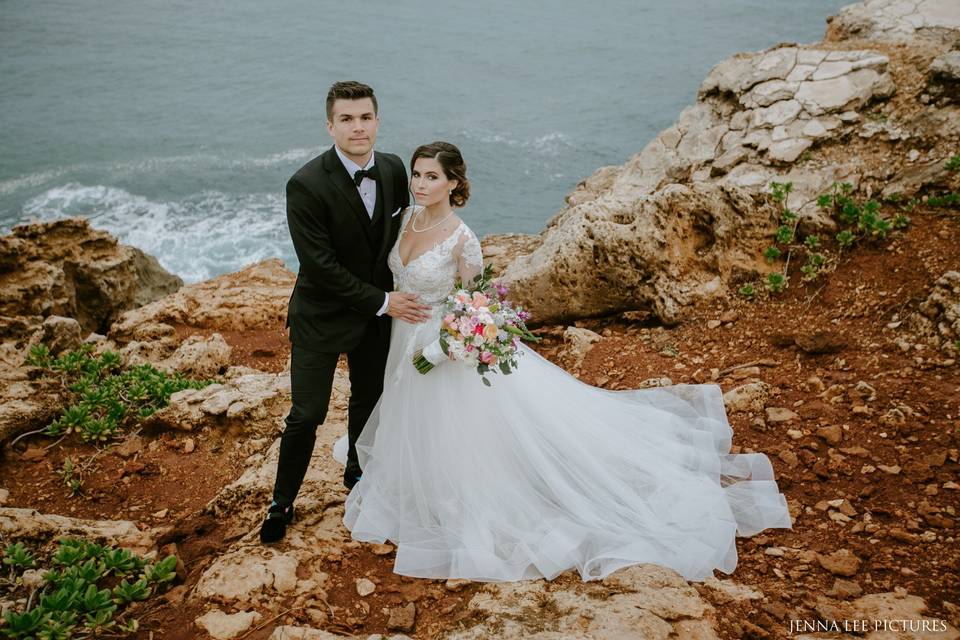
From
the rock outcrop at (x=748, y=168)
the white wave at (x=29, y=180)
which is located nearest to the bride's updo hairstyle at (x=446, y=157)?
the rock outcrop at (x=748, y=168)

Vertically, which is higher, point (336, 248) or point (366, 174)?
point (366, 174)

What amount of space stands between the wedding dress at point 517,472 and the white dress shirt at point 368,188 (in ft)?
0.88

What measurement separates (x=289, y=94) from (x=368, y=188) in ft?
78.9

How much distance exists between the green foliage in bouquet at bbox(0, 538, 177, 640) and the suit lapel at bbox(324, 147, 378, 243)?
7.25ft

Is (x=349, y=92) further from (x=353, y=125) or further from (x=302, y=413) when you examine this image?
Answer: (x=302, y=413)

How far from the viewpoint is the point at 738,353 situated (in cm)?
551

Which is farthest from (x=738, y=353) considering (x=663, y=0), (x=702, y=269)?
(x=663, y=0)

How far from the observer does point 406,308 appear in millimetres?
4023

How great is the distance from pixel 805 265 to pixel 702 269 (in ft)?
2.82

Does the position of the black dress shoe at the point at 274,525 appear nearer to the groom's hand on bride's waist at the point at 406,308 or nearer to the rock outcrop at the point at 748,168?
the groom's hand on bride's waist at the point at 406,308

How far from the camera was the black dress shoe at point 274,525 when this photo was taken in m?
3.89

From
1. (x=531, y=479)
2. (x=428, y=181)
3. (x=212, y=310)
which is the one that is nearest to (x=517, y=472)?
(x=531, y=479)

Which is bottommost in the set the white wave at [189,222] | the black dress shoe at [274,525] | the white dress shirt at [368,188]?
the white wave at [189,222]

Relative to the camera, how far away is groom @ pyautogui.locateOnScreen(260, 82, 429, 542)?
12.4ft
